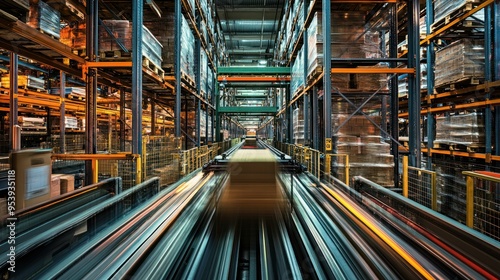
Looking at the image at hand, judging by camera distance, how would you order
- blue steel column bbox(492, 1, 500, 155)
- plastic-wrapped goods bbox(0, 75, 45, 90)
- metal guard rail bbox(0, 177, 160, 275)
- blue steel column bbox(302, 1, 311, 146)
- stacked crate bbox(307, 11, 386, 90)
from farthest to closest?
blue steel column bbox(302, 1, 311, 146)
plastic-wrapped goods bbox(0, 75, 45, 90)
stacked crate bbox(307, 11, 386, 90)
blue steel column bbox(492, 1, 500, 155)
metal guard rail bbox(0, 177, 160, 275)

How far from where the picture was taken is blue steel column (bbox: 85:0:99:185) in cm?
530

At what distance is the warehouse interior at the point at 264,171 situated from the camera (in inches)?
82.7

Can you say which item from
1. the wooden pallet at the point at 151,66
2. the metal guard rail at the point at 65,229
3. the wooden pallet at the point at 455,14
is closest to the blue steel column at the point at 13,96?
the wooden pallet at the point at 151,66

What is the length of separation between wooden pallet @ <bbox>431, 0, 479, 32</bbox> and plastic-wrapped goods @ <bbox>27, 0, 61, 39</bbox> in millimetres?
7981

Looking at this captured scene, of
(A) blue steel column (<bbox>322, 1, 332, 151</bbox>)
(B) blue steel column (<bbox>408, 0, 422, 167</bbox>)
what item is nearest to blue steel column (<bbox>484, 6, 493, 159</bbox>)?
(B) blue steel column (<bbox>408, 0, 422, 167</bbox>)

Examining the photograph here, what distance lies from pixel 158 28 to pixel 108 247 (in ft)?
21.8

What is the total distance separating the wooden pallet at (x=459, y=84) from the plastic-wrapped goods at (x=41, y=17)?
8223 mm

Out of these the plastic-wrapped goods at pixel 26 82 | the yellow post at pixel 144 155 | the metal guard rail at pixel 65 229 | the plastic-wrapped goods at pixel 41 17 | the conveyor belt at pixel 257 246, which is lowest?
the conveyor belt at pixel 257 246

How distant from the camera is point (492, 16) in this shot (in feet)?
18.0

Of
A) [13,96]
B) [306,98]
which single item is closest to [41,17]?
[13,96]

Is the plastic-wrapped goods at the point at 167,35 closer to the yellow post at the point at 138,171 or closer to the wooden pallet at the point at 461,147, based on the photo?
the yellow post at the point at 138,171

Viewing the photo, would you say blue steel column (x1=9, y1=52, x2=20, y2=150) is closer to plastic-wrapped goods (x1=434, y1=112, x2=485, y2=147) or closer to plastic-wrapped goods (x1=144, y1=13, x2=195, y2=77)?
plastic-wrapped goods (x1=144, y1=13, x2=195, y2=77)

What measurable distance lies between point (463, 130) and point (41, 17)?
28.5 ft

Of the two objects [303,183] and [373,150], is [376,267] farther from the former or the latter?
[373,150]
